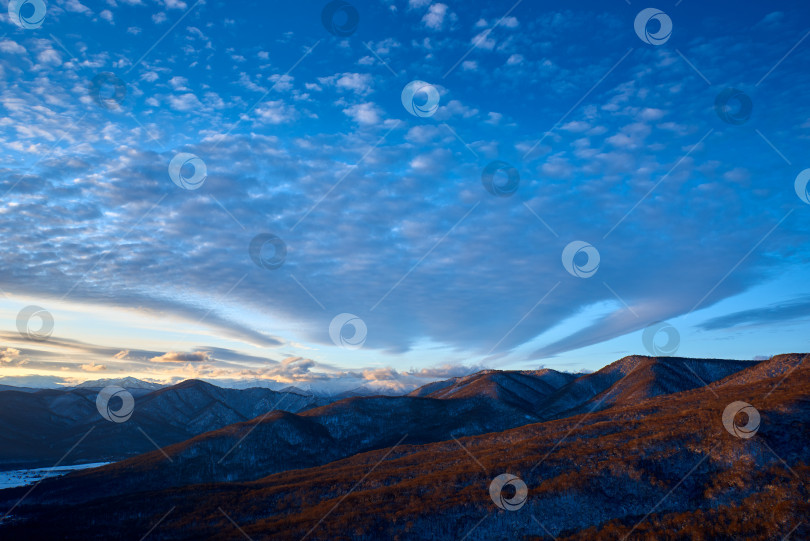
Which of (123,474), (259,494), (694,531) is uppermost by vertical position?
(123,474)

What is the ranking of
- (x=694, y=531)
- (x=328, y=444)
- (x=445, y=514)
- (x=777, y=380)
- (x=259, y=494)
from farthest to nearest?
(x=328, y=444)
(x=777, y=380)
(x=259, y=494)
(x=445, y=514)
(x=694, y=531)

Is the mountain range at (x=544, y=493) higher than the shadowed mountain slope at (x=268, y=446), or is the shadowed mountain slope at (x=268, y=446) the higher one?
the shadowed mountain slope at (x=268, y=446)

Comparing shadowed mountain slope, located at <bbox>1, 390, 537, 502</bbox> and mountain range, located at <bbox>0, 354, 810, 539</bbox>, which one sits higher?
shadowed mountain slope, located at <bbox>1, 390, 537, 502</bbox>

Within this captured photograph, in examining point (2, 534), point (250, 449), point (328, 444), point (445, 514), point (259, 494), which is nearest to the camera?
point (445, 514)

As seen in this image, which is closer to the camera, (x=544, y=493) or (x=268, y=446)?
(x=544, y=493)

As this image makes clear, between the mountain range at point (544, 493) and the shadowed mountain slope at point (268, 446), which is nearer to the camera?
the mountain range at point (544, 493)

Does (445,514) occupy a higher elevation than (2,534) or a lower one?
lower

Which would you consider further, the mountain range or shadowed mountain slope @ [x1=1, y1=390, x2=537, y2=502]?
shadowed mountain slope @ [x1=1, y1=390, x2=537, y2=502]

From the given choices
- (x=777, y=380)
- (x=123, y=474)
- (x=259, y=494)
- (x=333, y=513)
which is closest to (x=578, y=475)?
(x=333, y=513)

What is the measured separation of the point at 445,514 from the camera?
54.8m

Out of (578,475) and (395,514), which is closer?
(395,514)

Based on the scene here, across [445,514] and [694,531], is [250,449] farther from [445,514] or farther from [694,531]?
[694,531]

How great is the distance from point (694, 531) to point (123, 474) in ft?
471

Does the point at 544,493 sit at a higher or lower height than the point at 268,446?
lower
